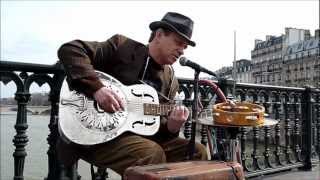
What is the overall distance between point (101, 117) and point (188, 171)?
2.03 ft

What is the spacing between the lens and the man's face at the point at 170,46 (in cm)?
265

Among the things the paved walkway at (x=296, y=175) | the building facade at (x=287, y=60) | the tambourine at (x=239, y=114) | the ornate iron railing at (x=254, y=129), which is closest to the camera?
the tambourine at (x=239, y=114)

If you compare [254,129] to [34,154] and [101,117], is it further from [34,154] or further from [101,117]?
[34,154]

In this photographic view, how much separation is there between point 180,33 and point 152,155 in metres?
0.78

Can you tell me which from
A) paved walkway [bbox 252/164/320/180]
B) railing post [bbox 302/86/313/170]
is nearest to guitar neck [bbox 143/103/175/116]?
paved walkway [bbox 252/164/320/180]

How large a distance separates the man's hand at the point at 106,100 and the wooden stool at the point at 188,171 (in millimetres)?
345

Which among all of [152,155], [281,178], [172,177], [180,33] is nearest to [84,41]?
[180,33]

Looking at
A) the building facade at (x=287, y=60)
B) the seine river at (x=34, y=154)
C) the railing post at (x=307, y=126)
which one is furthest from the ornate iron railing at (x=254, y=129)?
the building facade at (x=287, y=60)

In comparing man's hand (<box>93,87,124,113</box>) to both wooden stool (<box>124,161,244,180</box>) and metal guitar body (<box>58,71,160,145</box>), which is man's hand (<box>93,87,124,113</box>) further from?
wooden stool (<box>124,161,244,180</box>)

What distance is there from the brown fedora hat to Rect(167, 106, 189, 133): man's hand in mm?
421

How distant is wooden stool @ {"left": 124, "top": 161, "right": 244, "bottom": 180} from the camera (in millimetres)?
1985

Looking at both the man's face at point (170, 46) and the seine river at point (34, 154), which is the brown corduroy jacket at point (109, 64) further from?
the seine river at point (34, 154)

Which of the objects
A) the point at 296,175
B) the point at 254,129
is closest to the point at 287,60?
the point at 296,175

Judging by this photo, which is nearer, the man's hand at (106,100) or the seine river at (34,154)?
the man's hand at (106,100)
